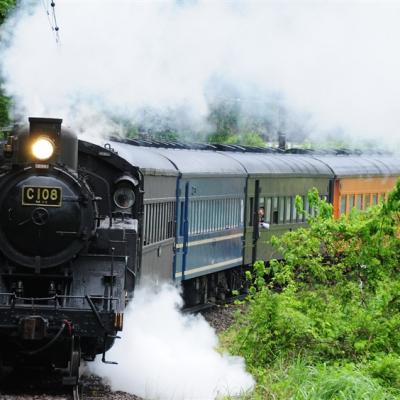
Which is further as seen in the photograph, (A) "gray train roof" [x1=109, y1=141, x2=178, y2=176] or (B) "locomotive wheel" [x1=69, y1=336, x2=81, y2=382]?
(A) "gray train roof" [x1=109, y1=141, x2=178, y2=176]

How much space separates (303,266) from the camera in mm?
11664

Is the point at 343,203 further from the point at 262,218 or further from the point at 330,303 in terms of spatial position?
the point at 330,303

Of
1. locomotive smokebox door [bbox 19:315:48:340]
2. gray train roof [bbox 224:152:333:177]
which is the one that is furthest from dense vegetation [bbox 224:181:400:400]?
gray train roof [bbox 224:152:333:177]

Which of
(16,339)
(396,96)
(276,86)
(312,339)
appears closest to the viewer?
(16,339)

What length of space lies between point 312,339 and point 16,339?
3.10m

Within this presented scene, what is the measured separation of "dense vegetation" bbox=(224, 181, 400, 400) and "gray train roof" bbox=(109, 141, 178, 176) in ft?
5.27

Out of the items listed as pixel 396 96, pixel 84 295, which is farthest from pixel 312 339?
pixel 396 96

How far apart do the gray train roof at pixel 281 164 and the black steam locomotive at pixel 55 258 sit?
8.94m

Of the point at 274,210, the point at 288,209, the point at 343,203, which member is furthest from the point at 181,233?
the point at 343,203

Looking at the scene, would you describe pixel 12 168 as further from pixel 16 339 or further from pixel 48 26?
pixel 48 26

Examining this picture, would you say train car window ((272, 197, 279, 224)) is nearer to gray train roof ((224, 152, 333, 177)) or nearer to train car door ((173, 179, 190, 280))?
gray train roof ((224, 152, 333, 177))

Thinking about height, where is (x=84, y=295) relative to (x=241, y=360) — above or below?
above

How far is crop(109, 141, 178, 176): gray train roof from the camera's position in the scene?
1124 centimetres

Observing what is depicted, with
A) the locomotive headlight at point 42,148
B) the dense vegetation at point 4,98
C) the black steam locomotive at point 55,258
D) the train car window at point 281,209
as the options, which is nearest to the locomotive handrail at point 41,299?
the black steam locomotive at point 55,258
